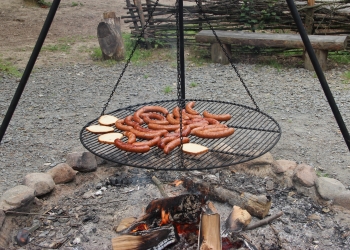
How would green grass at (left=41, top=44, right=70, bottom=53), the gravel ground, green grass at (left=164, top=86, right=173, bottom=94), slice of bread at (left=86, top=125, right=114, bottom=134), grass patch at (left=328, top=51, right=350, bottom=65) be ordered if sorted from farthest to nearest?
1. green grass at (left=41, top=44, right=70, bottom=53)
2. grass patch at (left=328, top=51, right=350, bottom=65)
3. green grass at (left=164, top=86, right=173, bottom=94)
4. the gravel ground
5. slice of bread at (left=86, top=125, right=114, bottom=134)

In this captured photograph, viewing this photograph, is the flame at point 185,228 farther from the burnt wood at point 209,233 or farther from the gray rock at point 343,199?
the gray rock at point 343,199

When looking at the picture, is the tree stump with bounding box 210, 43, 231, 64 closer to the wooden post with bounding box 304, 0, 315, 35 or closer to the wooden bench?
the wooden bench

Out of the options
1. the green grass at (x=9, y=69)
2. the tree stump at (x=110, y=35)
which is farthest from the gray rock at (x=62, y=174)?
the tree stump at (x=110, y=35)

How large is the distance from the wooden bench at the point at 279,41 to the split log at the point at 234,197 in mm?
4380

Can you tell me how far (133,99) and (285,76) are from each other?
2709mm

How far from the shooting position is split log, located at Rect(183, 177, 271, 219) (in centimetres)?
292

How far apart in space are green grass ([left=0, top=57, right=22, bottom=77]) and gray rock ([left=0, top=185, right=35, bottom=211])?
4581 millimetres

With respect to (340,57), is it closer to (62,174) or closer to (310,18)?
(310,18)

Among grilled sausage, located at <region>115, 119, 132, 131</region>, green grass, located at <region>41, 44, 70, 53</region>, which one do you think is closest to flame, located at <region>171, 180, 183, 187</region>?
grilled sausage, located at <region>115, 119, 132, 131</region>

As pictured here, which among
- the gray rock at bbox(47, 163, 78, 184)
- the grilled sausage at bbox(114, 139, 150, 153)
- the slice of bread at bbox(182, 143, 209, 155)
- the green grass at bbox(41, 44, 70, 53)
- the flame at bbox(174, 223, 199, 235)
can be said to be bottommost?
the flame at bbox(174, 223, 199, 235)

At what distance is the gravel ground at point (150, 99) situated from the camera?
4.15m

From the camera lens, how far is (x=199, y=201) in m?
2.87

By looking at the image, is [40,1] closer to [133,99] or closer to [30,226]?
[133,99]

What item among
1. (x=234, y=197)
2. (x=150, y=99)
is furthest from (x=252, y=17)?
(x=234, y=197)
